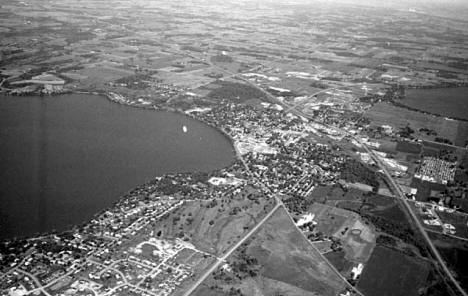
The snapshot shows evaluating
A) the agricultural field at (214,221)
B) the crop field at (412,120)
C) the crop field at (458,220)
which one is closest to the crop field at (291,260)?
the agricultural field at (214,221)

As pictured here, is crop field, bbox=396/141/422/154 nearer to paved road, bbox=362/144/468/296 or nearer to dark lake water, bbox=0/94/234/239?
paved road, bbox=362/144/468/296

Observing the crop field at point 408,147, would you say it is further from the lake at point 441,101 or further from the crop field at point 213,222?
the crop field at point 213,222

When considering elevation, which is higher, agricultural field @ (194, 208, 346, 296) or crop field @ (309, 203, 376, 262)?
crop field @ (309, 203, 376, 262)

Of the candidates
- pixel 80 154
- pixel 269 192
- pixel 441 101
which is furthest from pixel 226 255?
pixel 441 101

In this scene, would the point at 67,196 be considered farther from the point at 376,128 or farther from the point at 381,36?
the point at 381,36

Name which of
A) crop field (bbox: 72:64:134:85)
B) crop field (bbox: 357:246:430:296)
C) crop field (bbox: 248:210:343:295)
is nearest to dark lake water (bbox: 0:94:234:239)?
crop field (bbox: 72:64:134:85)

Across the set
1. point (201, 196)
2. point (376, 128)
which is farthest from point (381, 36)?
point (201, 196)
